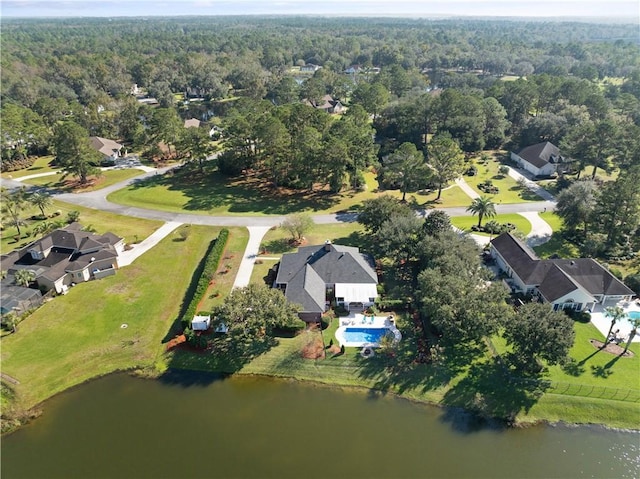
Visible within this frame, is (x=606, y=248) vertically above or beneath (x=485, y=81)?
beneath

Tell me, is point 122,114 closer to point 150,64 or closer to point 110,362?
point 150,64

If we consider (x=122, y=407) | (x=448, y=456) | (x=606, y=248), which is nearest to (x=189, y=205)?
(x=122, y=407)

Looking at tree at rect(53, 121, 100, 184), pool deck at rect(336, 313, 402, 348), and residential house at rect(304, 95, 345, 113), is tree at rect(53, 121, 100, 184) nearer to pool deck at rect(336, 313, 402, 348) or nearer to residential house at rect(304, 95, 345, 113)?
pool deck at rect(336, 313, 402, 348)

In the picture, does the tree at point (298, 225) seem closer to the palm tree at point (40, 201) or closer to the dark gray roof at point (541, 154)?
the palm tree at point (40, 201)

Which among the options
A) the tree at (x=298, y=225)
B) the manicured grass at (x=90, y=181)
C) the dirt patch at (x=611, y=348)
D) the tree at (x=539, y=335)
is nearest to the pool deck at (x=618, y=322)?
the dirt patch at (x=611, y=348)

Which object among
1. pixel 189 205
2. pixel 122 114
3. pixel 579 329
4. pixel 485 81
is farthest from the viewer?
pixel 485 81

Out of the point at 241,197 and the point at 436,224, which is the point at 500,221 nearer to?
the point at 436,224

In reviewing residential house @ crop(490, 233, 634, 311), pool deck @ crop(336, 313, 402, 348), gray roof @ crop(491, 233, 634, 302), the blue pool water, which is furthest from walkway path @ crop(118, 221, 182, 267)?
gray roof @ crop(491, 233, 634, 302)
